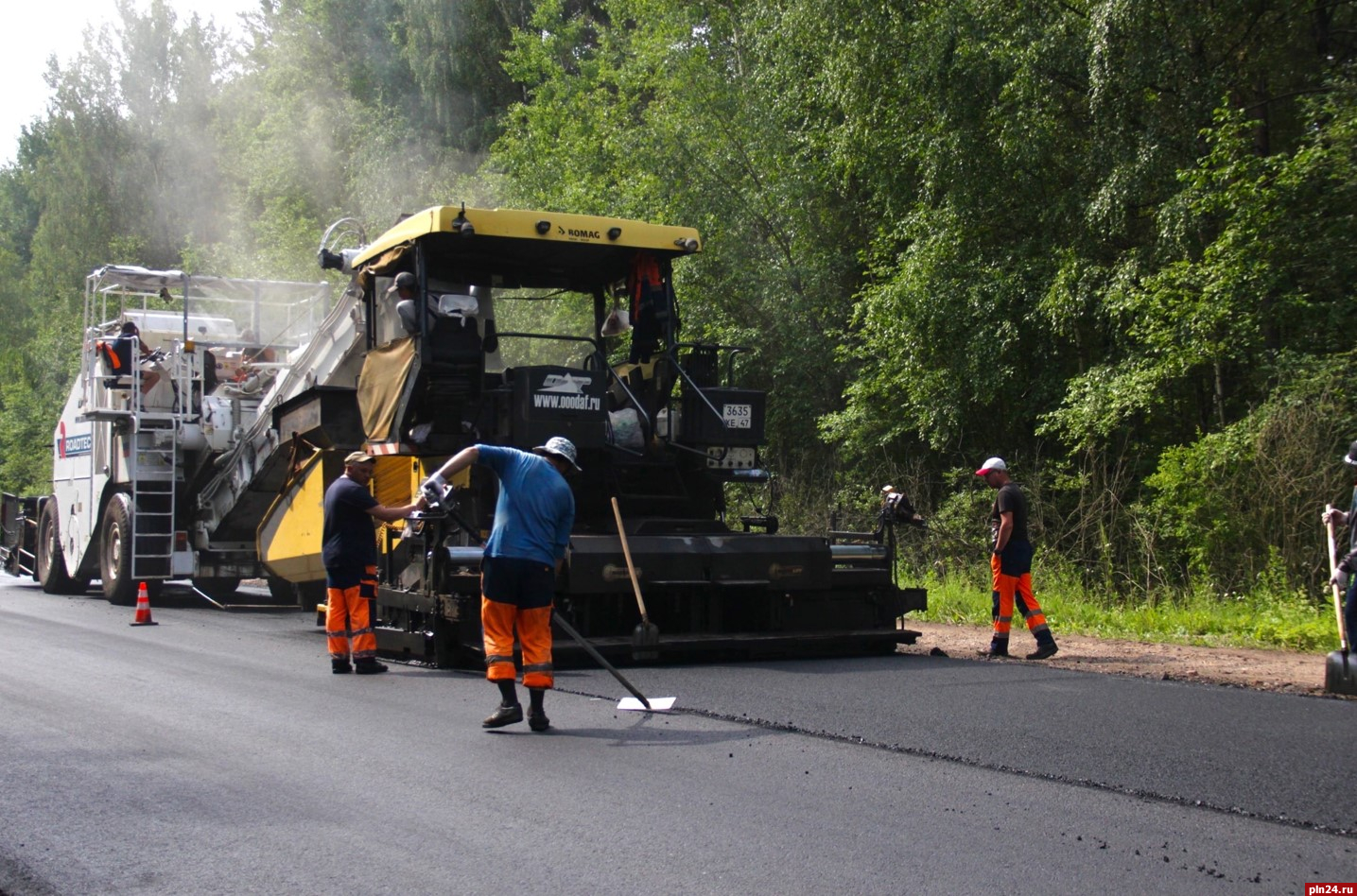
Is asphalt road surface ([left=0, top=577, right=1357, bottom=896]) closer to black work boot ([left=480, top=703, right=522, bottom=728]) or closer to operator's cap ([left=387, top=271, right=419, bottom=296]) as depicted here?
black work boot ([left=480, top=703, right=522, bottom=728])

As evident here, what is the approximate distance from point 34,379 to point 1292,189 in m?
44.7

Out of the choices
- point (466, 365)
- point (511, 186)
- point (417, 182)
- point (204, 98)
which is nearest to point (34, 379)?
point (204, 98)

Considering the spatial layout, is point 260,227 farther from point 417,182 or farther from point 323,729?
point 323,729

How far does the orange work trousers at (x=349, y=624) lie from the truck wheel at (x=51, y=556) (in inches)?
382

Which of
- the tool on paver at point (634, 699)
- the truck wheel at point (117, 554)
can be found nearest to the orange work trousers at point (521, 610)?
the tool on paver at point (634, 699)

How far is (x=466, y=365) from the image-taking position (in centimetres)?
903

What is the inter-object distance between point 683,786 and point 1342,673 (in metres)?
4.45

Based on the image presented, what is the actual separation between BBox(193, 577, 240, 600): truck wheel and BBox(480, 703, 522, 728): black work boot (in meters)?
9.44

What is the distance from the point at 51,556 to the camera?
17188mm

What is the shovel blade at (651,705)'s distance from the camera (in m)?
7.04

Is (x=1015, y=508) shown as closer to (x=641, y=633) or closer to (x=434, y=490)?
(x=641, y=633)

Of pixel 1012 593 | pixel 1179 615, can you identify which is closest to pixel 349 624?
pixel 1012 593

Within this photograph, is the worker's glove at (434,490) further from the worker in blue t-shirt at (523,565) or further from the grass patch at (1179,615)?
the grass patch at (1179,615)

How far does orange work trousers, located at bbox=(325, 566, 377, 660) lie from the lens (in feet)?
28.4
